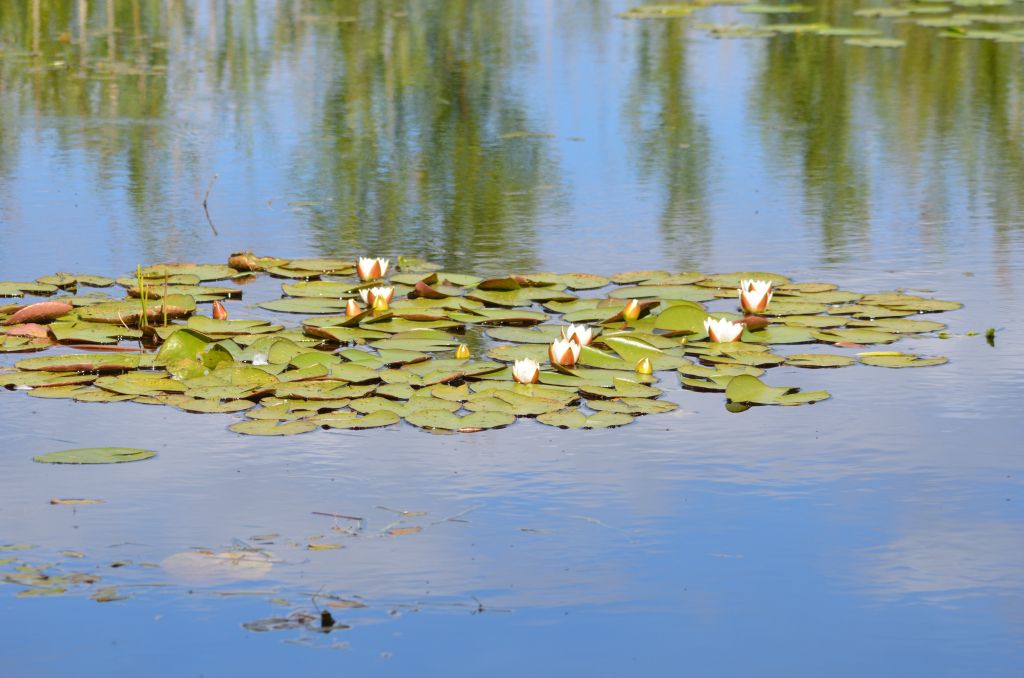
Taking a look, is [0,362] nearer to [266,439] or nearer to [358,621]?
[266,439]

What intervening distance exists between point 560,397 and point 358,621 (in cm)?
143

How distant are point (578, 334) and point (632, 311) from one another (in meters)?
0.38

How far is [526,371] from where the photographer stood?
4047 mm

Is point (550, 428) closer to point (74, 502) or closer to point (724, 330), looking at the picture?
point (724, 330)

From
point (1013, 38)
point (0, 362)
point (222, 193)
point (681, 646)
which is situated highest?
point (1013, 38)

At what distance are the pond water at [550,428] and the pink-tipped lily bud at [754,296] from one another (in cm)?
50

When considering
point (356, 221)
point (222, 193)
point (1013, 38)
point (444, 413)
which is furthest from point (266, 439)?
point (1013, 38)

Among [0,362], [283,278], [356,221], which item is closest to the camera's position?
[0,362]

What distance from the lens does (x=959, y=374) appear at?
421 centimetres

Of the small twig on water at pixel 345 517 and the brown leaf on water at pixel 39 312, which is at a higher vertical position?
the brown leaf on water at pixel 39 312

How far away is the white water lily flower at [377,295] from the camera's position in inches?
187

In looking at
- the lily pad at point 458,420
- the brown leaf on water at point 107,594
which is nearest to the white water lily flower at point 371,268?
the lily pad at point 458,420

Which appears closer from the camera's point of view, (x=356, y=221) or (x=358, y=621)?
(x=358, y=621)

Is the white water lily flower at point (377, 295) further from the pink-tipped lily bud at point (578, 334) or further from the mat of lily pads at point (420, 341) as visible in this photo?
the pink-tipped lily bud at point (578, 334)
